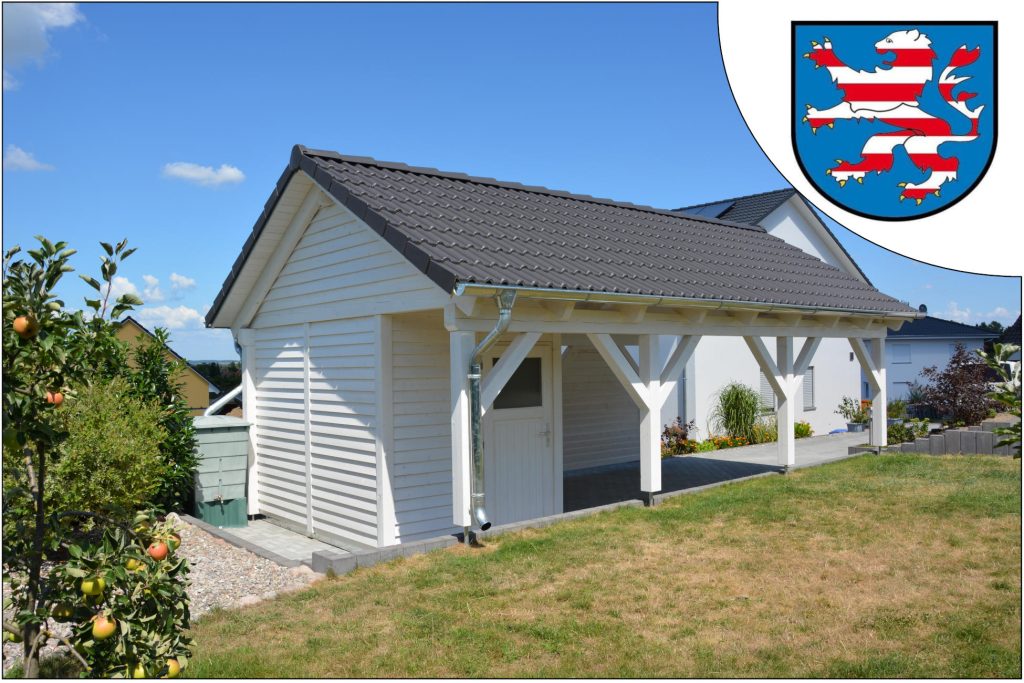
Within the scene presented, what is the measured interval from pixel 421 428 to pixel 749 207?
564 inches

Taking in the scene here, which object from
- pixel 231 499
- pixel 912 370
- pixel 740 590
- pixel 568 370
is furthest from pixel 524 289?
pixel 912 370

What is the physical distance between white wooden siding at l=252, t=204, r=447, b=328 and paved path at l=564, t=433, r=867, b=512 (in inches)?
165

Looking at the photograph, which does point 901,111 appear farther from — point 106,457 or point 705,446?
point 705,446

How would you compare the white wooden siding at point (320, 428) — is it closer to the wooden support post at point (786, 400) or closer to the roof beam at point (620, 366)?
the roof beam at point (620, 366)

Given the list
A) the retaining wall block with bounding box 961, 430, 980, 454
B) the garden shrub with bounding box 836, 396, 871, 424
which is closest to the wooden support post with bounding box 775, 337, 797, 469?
the retaining wall block with bounding box 961, 430, 980, 454

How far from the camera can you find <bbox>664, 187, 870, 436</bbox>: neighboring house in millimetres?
17547

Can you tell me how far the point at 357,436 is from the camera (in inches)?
358

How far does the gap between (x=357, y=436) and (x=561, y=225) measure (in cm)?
378

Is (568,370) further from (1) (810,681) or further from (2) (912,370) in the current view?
(2) (912,370)

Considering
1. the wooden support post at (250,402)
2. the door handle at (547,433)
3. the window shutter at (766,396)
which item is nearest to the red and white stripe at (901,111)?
the door handle at (547,433)

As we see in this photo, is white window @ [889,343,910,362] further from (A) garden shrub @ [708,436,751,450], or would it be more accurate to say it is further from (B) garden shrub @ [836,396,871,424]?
(A) garden shrub @ [708,436,751,450]

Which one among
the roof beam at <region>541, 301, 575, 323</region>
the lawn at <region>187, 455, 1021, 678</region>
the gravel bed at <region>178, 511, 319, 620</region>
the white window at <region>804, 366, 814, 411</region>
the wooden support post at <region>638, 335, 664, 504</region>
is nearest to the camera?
the lawn at <region>187, 455, 1021, 678</region>

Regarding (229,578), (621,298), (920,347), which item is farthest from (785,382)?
(920,347)

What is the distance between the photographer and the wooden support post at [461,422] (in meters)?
7.51
